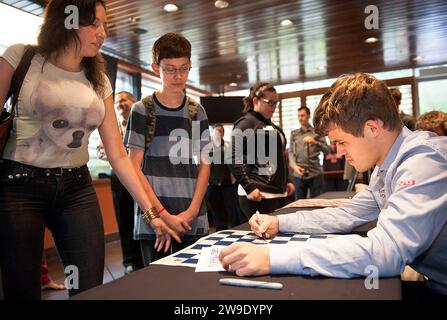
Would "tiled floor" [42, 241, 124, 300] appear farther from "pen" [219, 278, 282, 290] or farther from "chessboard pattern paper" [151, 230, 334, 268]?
"pen" [219, 278, 282, 290]

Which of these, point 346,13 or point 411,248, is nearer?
point 411,248

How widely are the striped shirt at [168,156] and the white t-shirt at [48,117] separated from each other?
308 millimetres

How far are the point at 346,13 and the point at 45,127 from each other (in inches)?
186

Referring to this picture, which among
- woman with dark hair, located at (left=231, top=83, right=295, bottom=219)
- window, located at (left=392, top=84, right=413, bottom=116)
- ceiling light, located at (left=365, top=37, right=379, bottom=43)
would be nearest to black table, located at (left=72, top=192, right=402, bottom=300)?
woman with dark hair, located at (left=231, top=83, right=295, bottom=219)

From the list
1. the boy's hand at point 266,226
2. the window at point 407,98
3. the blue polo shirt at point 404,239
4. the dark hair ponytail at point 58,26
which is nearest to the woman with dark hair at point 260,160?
the boy's hand at point 266,226

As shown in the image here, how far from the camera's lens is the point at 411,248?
2.64 ft

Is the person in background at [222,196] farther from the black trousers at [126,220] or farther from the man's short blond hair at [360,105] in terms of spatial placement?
the man's short blond hair at [360,105]

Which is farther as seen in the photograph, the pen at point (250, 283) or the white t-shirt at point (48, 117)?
the white t-shirt at point (48, 117)

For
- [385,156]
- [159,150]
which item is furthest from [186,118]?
[385,156]

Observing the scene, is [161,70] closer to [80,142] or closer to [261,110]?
[80,142]

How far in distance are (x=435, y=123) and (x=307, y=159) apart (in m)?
3.11

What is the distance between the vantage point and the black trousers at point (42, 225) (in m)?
1.15

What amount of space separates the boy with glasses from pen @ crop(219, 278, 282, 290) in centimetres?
82

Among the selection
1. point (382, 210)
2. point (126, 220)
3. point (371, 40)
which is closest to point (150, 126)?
point (382, 210)
